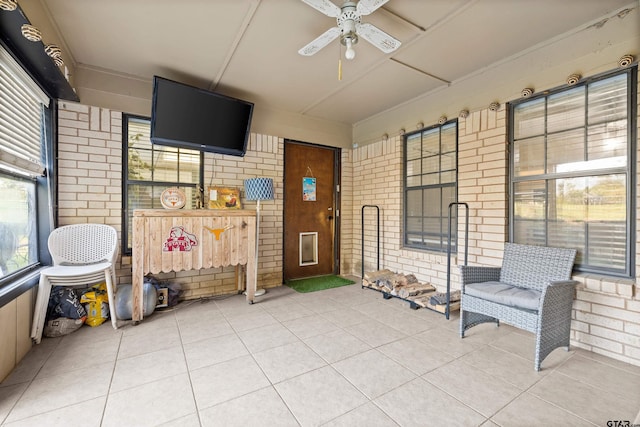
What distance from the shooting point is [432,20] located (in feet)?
7.69

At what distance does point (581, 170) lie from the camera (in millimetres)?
2539

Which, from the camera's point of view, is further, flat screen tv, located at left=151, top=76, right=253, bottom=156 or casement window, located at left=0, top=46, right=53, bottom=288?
flat screen tv, located at left=151, top=76, right=253, bottom=156

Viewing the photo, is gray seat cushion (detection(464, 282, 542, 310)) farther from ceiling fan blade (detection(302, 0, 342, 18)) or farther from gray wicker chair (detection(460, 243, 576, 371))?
ceiling fan blade (detection(302, 0, 342, 18))

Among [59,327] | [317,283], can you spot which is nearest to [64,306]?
[59,327]

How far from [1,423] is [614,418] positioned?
3319 millimetres

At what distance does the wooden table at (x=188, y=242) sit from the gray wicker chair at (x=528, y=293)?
93.0 inches

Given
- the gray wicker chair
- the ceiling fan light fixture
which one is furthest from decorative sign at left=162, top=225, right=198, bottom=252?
the gray wicker chair

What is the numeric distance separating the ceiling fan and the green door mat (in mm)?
3011

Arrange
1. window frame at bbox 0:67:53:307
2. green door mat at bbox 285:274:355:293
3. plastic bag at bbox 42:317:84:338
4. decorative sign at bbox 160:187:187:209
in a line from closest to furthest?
1. plastic bag at bbox 42:317:84:338
2. window frame at bbox 0:67:53:307
3. decorative sign at bbox 160:187:187:209
4. green door mat at bbox 285:274:355:293

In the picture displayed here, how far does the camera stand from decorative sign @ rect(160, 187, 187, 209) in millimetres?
3301

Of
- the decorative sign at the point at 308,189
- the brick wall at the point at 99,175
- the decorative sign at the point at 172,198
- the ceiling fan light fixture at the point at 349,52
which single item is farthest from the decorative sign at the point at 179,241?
the ceiling fan light fixture at the point at 349,52

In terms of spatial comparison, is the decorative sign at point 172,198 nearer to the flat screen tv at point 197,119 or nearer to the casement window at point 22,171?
the flat screen tv at point 197,119

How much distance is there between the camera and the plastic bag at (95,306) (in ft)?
9.12

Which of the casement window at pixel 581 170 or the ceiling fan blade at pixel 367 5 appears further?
the casement window at pixel 581 170
